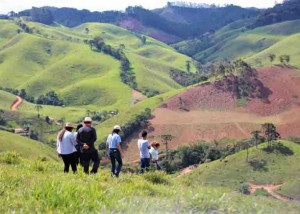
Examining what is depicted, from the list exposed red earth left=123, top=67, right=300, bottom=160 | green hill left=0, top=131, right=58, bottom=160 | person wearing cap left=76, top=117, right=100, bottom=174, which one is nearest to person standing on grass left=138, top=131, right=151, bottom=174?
person wearing cap left=76, top=117, right=100, bottom=174

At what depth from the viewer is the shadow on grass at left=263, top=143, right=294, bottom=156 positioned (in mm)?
94250

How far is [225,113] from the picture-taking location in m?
131

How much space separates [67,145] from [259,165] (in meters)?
79.3

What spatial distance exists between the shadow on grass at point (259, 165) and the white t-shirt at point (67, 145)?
7718cm

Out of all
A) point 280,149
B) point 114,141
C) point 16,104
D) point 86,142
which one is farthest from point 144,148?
point 16,104

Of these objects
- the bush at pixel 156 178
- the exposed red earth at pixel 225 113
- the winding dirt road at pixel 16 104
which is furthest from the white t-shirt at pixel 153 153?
the winding dirt road at pixel 16 104

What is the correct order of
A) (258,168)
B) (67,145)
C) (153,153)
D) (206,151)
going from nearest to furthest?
(67,145) → (153,153) → (258,168) → (206,151)

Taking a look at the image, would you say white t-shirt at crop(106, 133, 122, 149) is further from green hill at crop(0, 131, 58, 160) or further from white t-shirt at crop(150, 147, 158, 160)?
green hill at crop(0, 131, 58, 160)

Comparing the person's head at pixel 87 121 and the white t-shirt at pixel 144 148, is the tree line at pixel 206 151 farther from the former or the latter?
the person's head at pixel 87 121

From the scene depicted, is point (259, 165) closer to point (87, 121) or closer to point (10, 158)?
point (10, 158)

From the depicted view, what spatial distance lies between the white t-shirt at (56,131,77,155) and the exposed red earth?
326 feet

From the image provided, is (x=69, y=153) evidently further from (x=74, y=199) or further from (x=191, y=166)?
(x=191, y=166)

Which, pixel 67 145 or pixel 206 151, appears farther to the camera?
pixel 206 151

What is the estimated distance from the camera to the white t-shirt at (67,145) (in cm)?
1575
